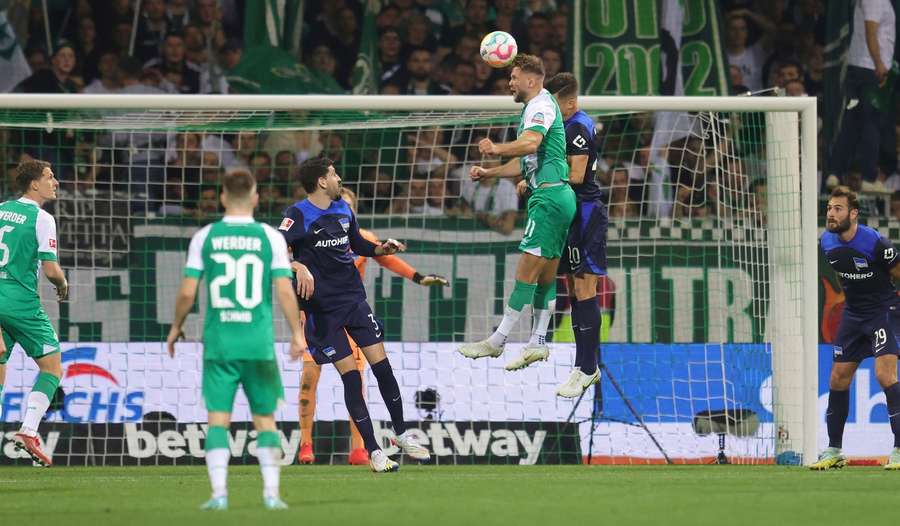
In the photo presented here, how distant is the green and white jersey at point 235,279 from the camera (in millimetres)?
8422

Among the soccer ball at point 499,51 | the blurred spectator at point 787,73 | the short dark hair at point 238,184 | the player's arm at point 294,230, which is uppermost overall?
the blurred spectator at point 787,73

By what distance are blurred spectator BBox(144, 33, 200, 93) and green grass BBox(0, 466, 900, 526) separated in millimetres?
6638

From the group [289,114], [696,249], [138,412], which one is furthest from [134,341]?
[696,249]

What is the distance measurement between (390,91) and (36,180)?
7.00 m

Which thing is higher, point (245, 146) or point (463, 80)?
point (463, 80)

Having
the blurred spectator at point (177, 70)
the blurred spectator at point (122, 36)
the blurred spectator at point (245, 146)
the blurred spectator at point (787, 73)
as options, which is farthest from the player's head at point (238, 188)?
the blurred spectator at point (787, 73)

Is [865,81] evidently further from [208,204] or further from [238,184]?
[238,184]

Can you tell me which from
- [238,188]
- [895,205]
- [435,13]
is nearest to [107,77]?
[435,13]

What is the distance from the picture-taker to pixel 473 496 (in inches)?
375

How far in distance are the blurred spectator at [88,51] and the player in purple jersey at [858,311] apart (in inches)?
381

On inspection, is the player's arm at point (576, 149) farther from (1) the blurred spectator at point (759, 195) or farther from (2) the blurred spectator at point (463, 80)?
(2) the blurred spectator at point (463, 80)

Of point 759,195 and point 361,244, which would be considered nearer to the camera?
point 361,244

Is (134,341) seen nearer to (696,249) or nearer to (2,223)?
(2,223)

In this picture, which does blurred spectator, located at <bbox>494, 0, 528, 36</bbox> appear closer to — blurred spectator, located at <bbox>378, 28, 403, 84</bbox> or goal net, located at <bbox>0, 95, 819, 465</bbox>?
blurred spectator, located at <bbox>378, 28, 403, 84</bbox>
